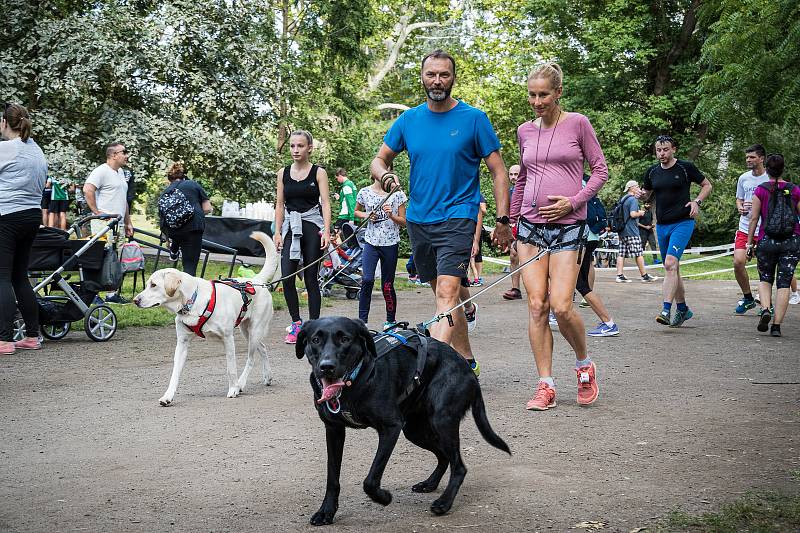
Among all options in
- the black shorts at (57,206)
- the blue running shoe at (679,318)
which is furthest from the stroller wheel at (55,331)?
the black shorts at (57,206)

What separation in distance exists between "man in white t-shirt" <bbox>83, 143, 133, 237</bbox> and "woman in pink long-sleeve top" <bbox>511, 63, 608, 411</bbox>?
24.6 feet

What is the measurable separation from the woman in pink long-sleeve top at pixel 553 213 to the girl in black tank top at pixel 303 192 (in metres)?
3.34

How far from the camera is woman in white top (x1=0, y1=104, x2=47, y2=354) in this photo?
29.1 feet

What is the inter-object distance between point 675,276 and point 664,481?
6.58 meters

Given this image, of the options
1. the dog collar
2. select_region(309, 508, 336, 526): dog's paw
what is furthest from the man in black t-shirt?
select_region(309, 508, 336, 526): dog's paw

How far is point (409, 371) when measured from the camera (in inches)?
170

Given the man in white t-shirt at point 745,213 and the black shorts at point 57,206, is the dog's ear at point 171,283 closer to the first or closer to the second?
the man in white t-shirt at point 745,213

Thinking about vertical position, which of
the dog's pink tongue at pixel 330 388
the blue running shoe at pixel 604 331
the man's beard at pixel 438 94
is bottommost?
the blue running shoe at pixel 604 331

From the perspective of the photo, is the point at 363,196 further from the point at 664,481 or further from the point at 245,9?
the point at 245,9

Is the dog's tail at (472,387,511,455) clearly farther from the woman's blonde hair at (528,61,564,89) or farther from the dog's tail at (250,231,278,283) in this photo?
the dog's tail at (250,231,278,283)

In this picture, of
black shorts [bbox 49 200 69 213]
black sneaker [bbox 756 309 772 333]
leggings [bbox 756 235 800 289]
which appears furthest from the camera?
black shorts [bbox 49 200 69 213]

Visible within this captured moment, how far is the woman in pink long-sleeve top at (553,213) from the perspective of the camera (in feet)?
20.9

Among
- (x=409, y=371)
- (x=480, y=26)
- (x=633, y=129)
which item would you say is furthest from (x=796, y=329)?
(x=480, y=26)

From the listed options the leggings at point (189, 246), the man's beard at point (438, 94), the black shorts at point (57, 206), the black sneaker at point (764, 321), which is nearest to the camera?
the man's beard at point (438, 94)
